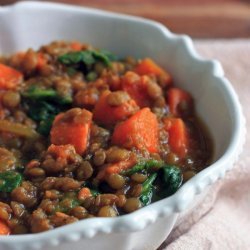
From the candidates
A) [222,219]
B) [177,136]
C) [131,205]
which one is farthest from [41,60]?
[222,219]

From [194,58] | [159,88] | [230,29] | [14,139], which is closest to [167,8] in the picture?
[230,29]

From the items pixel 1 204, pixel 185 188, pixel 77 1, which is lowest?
pixel 77 1

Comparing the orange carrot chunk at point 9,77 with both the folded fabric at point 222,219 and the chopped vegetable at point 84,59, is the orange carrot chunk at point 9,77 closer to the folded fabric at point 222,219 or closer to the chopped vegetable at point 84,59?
the chopped vegetable at point 84,59

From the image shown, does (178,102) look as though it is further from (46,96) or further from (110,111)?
(46,96)

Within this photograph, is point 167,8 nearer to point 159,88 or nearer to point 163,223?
point 159,88

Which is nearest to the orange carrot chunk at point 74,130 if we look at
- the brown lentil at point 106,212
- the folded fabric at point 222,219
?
the brown lentil at point 106,212

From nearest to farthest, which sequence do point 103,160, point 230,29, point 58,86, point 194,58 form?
1. point 103,160
2. point 58,86
3. point 194,58
4. point 230,29

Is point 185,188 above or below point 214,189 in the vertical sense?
above
